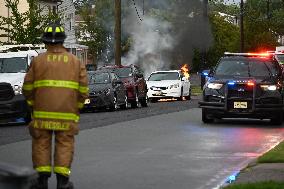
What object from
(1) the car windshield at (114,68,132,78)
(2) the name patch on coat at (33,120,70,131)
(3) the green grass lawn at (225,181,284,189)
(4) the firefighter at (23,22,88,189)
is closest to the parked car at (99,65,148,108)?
(1) the car windshield at (114,68,132,78)

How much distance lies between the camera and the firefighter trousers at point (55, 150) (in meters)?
7.91

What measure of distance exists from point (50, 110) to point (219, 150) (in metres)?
6.56

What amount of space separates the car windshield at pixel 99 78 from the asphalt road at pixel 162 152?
7.83m

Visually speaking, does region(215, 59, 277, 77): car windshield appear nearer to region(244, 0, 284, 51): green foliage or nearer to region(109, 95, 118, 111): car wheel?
region(109, 95, 118, 111): car wheel

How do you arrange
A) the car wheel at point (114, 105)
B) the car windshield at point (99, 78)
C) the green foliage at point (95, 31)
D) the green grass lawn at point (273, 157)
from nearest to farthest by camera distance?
1. the green grass lawn at point (273, 157)
2. the car wheel at point (114, 105)
3. the car windshield at point (99, 78)
4. the green foliage at point (95, 31)

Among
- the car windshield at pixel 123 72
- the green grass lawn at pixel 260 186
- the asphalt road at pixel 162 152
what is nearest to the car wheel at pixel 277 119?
the asphalt road at pixel 162 152

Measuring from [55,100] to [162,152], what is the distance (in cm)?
588

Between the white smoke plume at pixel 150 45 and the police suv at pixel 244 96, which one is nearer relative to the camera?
the police suv at pixel 244 96

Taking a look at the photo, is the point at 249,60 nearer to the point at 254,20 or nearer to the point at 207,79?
the point at 207,79

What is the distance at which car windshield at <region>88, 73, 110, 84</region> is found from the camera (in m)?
28.9

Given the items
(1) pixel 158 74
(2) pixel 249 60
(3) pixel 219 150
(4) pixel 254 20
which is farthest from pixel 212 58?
(3) pixel 219 150

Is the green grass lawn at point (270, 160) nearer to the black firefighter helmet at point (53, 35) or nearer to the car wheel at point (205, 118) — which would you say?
the black firefighter helmet at point (53, 35)

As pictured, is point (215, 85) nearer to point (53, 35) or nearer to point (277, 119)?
point (277, 119)

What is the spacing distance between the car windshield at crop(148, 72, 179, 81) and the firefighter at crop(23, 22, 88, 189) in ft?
104
